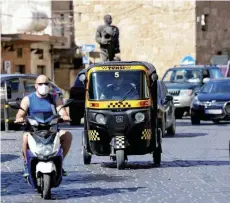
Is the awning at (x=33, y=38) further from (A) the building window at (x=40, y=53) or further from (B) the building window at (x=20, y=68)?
(B) the building window at (x=20, y=68)

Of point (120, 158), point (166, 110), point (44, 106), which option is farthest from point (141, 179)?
point (166, 110)

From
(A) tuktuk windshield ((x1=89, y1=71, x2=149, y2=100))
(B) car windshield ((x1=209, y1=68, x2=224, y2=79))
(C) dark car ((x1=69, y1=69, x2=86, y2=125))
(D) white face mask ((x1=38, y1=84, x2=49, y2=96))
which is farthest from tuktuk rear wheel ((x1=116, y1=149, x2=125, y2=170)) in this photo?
(B) car windshield ((x1=209, y1=68, x2=224, y2=79))

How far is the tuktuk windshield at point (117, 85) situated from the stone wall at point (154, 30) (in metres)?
40.1

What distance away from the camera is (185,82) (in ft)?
131

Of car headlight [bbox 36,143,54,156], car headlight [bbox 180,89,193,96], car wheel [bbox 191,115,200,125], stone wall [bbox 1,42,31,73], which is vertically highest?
stone wall [bbox 1,42,31,73]

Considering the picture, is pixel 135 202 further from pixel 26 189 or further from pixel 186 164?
pixel 186 164

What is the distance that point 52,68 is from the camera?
187ft

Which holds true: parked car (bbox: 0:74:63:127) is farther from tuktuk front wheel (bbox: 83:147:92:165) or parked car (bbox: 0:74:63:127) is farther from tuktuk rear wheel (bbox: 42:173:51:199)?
tuktuk rear wheel (bbox: 42:173:51:199)

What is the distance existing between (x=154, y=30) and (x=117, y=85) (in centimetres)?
4121

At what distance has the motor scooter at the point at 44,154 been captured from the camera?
42.9ft

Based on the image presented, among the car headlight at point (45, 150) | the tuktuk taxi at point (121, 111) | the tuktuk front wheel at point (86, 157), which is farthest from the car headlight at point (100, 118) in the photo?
the car headlight at point (45, 150)

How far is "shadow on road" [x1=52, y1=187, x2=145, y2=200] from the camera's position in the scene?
13.4 m

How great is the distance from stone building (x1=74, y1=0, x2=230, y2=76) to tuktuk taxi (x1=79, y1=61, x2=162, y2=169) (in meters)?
39.9

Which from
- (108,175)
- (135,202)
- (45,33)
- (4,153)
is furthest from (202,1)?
(135,202)
